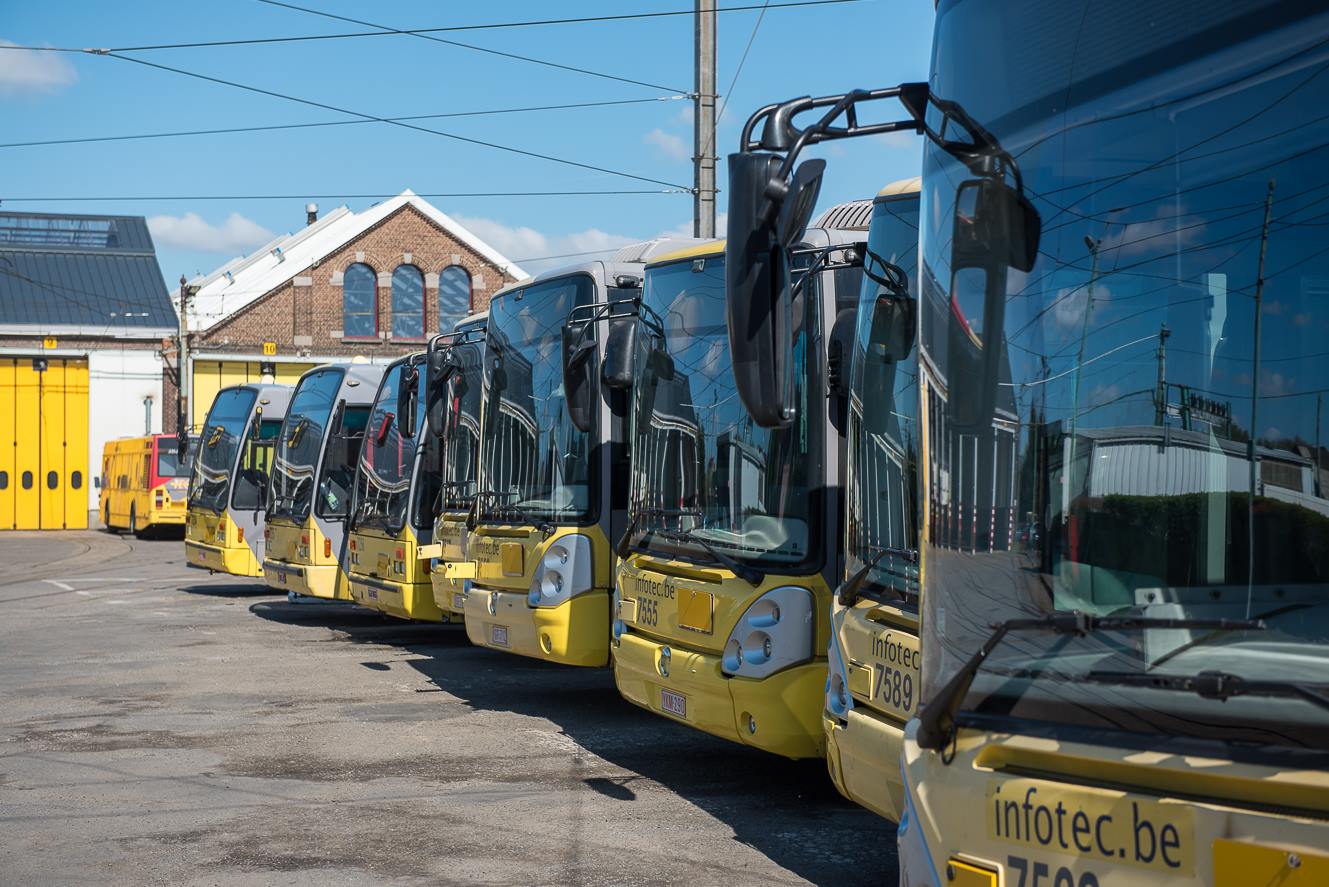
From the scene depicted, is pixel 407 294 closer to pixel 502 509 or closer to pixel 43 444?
pixel 43 444

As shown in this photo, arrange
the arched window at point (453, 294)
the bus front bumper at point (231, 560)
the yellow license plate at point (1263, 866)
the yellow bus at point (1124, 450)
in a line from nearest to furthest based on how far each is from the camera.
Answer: the yellow license plate at point (1263, 866) < the yellow bus at point (1124, 450) < the bus front bumper at point (231, 560) < the arched window at point (453, 294)

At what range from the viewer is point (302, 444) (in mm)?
17062

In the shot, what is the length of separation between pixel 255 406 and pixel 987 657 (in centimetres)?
1764

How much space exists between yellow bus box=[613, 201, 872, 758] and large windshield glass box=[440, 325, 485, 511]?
3874 millimetres

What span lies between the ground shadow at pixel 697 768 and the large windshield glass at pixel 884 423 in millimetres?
1494

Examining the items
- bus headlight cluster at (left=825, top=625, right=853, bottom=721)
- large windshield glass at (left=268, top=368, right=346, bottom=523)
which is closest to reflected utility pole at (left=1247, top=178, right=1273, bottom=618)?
bus headlight cluster at (left=825, top=625, right=853, bottom=721)

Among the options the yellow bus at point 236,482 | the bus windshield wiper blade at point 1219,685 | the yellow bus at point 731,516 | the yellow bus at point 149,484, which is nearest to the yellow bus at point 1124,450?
the bus windshield wiper blade at point 1219,685

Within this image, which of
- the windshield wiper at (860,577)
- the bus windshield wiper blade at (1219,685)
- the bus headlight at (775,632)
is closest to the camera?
the bus windshield wiper blade at (1219,685)

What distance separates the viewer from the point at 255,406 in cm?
1978

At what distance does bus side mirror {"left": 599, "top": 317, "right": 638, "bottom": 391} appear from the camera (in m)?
8.65

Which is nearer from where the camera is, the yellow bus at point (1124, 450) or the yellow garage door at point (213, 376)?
the yellow bus at point (1124, 450)

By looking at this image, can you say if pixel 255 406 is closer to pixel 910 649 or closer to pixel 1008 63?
pixel 910 649

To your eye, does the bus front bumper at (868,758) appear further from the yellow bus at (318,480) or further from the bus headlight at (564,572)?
the yellow bus at (318,480)

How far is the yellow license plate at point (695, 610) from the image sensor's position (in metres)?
7.18
